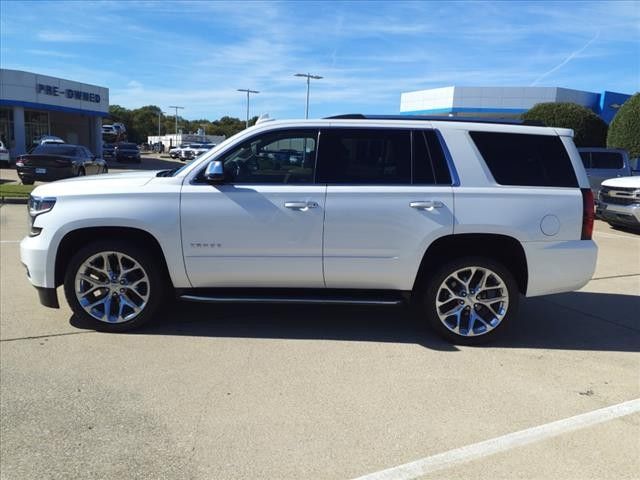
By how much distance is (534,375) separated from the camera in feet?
13.9

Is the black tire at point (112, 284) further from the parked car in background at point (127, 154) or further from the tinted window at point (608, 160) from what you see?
the parked car in background at point (127, 154)

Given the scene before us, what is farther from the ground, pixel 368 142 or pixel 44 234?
pixel 368 142

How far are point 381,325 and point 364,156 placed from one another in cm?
166

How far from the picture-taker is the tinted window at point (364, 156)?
15.4 feet

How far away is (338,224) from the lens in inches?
182

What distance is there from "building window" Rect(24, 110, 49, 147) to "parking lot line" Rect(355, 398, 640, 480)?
41.3 metres

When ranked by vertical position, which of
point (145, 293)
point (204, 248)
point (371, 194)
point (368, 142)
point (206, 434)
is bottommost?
point (206, 434)

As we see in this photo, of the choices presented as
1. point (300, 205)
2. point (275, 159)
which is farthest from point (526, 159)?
point (275, 159)

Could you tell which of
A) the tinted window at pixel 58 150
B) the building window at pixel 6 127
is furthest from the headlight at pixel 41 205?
the building window at pixel 6 127

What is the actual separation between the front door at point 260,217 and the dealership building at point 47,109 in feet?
116

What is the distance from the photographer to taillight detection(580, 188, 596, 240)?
4723 mm

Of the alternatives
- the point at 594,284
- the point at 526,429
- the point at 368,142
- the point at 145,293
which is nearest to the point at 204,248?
the point at 145,293

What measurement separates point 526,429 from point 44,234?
4033 millimetres

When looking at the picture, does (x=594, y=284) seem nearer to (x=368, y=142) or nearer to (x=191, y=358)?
(x=368, y=142)
